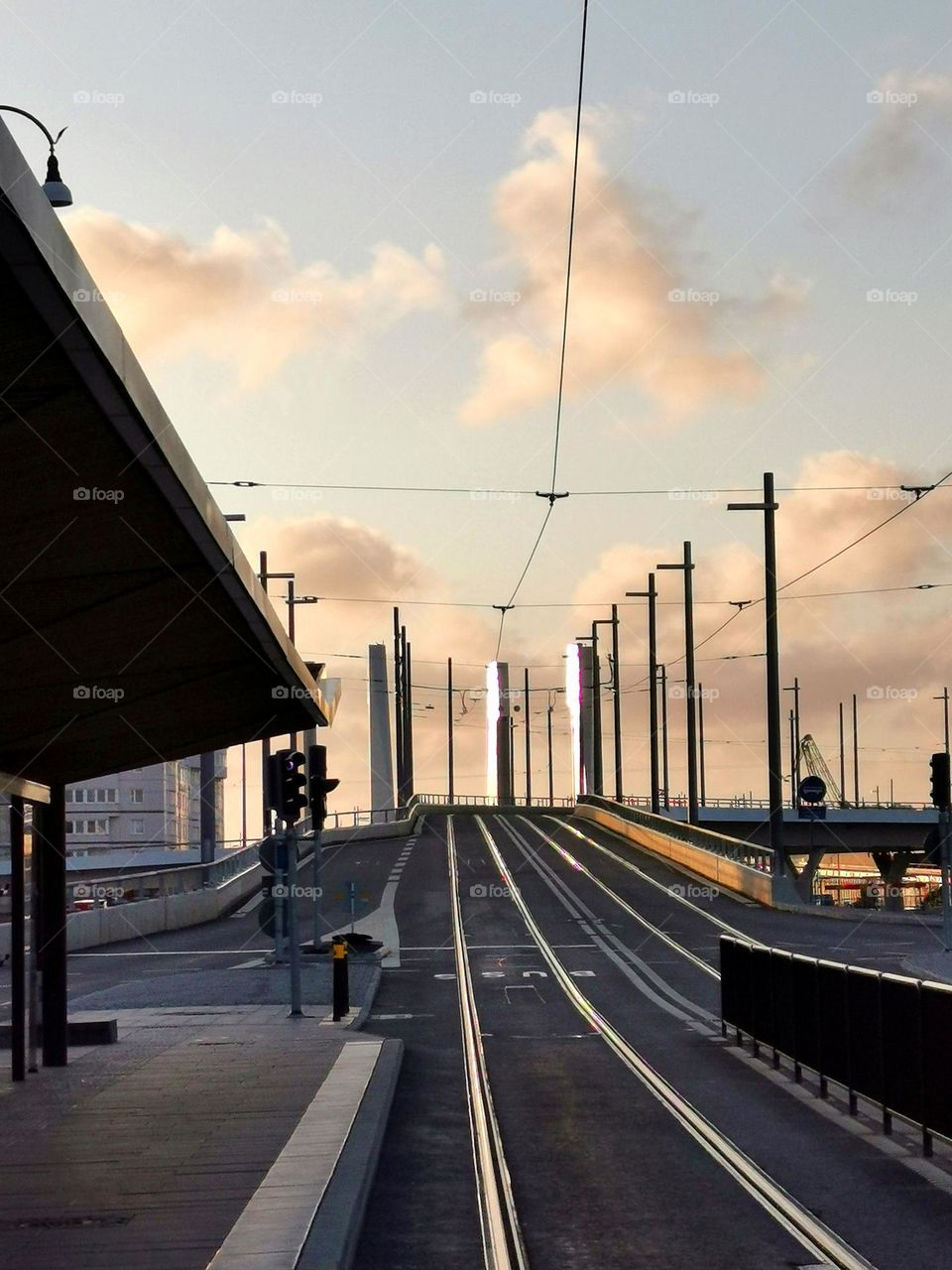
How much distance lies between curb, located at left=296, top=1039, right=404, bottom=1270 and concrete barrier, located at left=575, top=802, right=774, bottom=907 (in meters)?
31.7

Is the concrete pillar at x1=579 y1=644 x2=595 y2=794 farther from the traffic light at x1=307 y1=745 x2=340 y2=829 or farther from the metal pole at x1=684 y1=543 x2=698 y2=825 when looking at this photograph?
the traffic light at x1=307 y1=745 x2=340 y2=829

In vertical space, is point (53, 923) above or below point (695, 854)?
above

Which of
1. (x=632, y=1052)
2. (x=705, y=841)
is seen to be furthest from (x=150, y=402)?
(x=705, y=841)

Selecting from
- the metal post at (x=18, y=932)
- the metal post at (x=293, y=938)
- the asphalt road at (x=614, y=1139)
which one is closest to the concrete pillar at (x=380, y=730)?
the asphalt road at (x=614, y=1139)

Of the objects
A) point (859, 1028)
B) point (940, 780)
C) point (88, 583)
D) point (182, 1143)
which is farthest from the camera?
point (940, 780)

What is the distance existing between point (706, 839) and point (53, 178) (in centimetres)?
4436

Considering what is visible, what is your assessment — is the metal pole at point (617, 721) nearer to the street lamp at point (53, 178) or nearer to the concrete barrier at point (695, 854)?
the concrete barrier at point (695, 854)

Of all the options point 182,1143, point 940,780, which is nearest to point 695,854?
point 940,780

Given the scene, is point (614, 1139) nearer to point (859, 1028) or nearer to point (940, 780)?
point (859, 1028)

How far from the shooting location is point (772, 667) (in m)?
45.2

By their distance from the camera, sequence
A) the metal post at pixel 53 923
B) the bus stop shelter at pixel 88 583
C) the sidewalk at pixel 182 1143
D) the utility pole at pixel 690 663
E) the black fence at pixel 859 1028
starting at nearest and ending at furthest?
the bus stop shelter at pixel 88 583 → the sidewalk at pixel 182 1143 → the black fence at pixel 859 1028 → the metal post at pixel 53 923 → the utility pole at pixel 690 663

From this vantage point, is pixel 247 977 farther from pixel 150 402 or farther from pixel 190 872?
pixel 150 402

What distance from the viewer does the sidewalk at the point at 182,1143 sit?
30.7 ft

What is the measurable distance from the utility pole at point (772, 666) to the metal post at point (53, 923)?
28320 millimetres
